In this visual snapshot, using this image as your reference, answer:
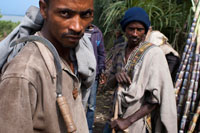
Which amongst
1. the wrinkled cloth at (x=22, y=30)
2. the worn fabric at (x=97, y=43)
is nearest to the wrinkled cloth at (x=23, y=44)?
the wrinkled cloth at (x=22, y=30)

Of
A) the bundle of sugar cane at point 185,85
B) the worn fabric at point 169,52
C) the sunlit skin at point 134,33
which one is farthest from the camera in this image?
the worn fabric at point 169,52

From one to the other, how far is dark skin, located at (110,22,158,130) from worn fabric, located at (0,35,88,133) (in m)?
1.12

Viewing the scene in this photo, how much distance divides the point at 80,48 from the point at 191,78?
1486 millimetres

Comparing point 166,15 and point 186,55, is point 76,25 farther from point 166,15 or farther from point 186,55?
point 166,15

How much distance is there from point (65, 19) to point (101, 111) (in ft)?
13.1

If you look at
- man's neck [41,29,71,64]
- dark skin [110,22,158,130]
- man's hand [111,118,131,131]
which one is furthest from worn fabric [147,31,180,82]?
man's neck [41,29,71,64]

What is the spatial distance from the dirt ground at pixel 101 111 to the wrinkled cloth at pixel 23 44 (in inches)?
113

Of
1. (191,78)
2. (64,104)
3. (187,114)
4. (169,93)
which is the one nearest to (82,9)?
(64,104)

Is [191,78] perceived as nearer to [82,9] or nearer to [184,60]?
[184,60]

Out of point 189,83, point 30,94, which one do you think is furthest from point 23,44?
point 189,83

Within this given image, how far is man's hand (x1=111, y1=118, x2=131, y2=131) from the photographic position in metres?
2.09

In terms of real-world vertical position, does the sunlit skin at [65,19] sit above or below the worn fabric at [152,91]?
above

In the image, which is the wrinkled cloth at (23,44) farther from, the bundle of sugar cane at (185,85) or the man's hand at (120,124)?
the bundle of sugar cane at (185,85)

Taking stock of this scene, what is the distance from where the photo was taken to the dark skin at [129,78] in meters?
2.06
